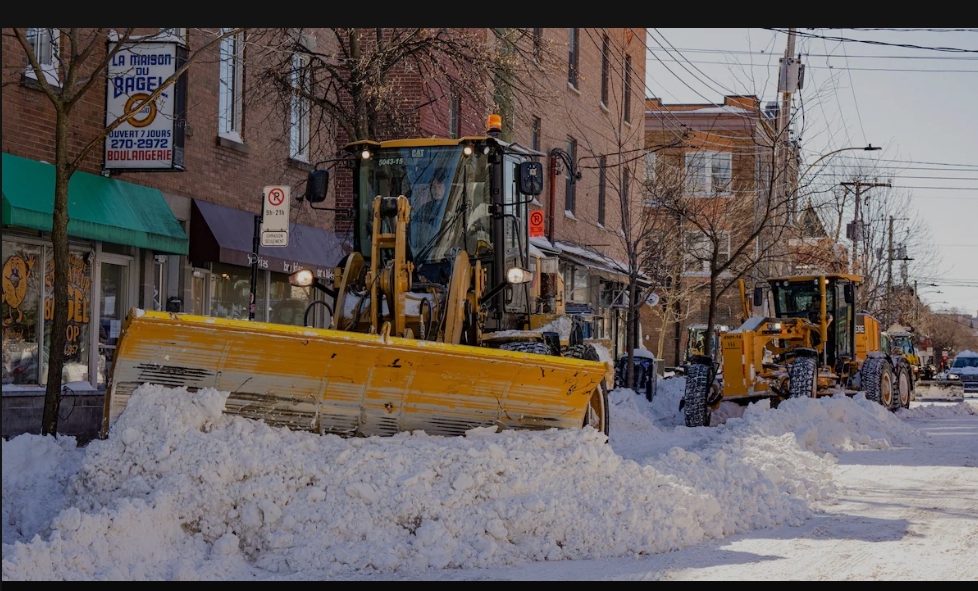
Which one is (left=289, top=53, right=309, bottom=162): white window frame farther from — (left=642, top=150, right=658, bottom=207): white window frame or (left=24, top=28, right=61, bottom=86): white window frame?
(left=642, top=150, right=658, bottom=207): white window frame

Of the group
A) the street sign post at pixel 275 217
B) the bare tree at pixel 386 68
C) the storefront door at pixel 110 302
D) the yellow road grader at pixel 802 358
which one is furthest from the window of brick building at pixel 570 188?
the street sign post at pixel 275 217

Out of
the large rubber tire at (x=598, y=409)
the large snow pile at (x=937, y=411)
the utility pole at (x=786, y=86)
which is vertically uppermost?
the utility pole at (x=786, y=86)

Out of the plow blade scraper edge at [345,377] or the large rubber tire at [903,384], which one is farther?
the large rubber tire at [903,384]

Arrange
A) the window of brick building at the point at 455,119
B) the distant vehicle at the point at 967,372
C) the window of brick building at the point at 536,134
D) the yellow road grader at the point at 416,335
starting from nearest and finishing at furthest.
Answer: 1. the yellow road grader at the point at 416,335
2. the window of brick building at the point at 455,119
3. the window of brick building at the point at 536,134
4. the distant vehicle at the point at 967,372

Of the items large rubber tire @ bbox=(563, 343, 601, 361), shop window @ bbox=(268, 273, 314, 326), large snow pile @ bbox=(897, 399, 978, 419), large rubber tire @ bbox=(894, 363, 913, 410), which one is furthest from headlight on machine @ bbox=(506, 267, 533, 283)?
large rubber tire @ bbox=(894, 363, 913, 410)

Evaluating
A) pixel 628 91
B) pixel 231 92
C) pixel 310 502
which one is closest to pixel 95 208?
pixel 231 92

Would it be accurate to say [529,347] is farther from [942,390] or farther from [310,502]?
[942,390]

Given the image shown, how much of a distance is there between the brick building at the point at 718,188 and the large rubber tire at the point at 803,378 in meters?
5.00

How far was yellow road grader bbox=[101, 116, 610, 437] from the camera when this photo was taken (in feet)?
26.5

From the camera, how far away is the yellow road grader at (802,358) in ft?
60.0

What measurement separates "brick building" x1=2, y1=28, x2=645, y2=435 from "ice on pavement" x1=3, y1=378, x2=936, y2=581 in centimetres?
150

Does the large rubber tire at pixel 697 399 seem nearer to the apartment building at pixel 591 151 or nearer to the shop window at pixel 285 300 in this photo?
the shop window at pixel 285 300

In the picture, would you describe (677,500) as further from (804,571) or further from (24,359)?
(24,359)

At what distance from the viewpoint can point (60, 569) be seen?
6590 mm
